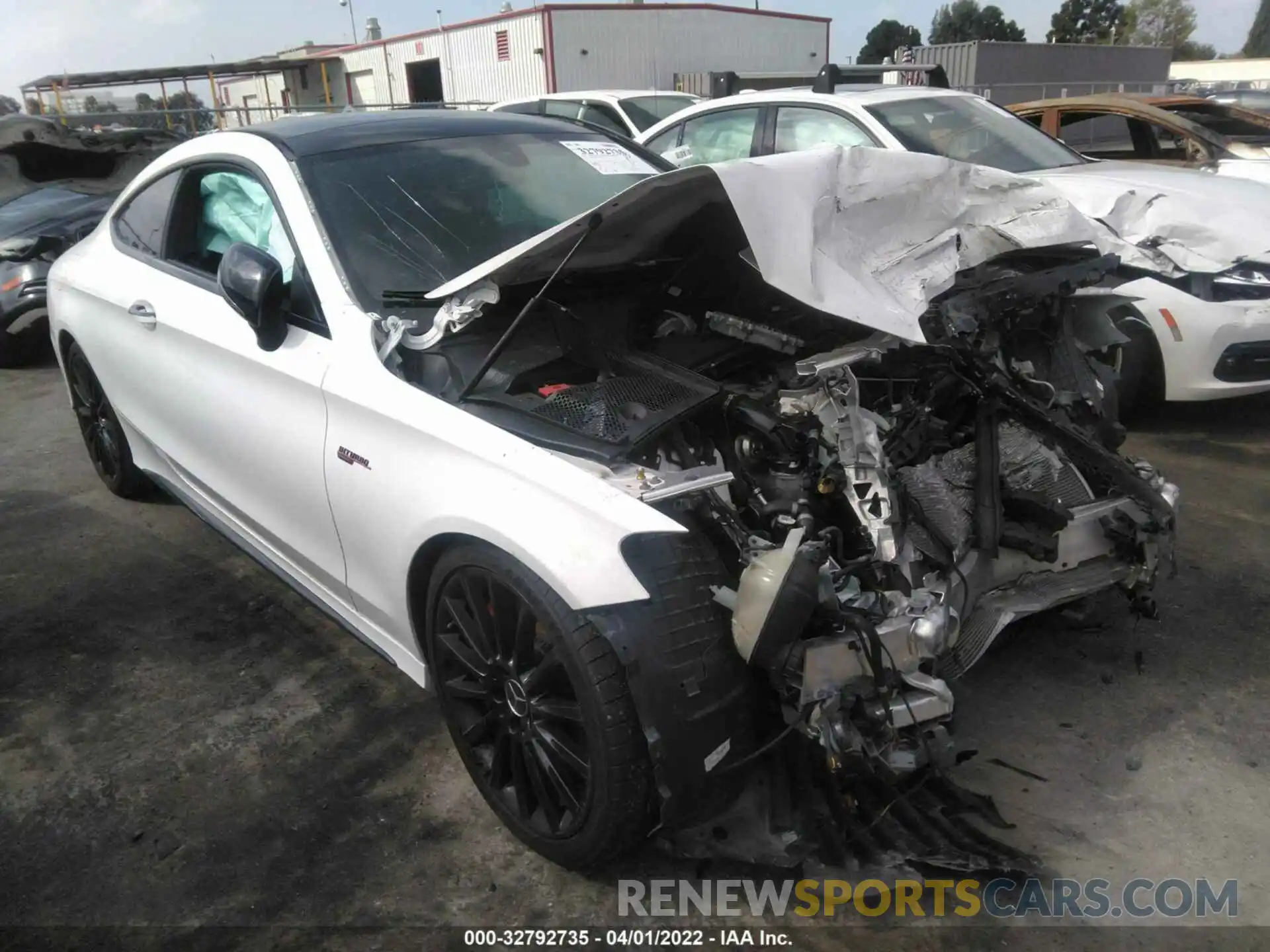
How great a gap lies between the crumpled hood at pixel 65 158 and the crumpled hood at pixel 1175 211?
8.33 meters

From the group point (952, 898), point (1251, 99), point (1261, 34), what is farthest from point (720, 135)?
point (1261, 34)

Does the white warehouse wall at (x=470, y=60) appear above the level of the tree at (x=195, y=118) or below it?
above

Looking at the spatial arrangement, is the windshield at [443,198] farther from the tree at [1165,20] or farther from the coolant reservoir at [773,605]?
the tree at [1165,20]

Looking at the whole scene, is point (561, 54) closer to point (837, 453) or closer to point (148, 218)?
point (148, 218)

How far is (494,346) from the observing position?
246 cm

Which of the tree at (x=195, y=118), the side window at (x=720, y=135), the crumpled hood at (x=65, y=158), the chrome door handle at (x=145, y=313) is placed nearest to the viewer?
the chrome door handle at (x=145, y=313)

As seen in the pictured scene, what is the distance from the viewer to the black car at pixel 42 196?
758cm

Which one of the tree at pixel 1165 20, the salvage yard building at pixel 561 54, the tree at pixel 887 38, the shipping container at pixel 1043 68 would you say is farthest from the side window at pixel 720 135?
the tree at pixel 1165 20

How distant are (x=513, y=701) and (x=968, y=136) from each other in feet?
16.3

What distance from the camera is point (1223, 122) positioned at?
26.6ft

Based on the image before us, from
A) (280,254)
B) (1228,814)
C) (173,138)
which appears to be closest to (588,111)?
(173,138)

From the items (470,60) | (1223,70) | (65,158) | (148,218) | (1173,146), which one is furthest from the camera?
(1223,70)

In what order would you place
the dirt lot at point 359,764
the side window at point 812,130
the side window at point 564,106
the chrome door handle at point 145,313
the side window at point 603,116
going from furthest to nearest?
1. the side window at point 564,106
2. the side window at point 603,116
3. the side window at point 812,130
4. the chrome door handle at point 145,313
5. the dirt lot at point 359,764

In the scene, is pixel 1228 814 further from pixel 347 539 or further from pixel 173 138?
pixel 173 138
